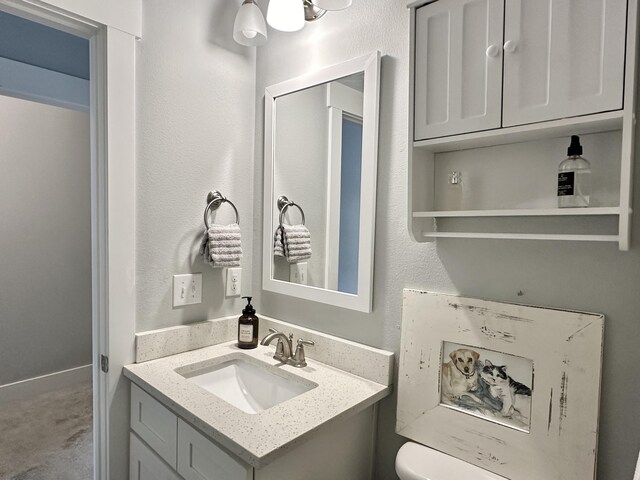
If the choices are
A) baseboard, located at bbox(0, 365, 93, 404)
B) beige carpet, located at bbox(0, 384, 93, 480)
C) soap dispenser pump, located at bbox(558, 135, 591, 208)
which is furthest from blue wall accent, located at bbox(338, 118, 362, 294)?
baseboard, located at bbox(0, 365, 93, 404)

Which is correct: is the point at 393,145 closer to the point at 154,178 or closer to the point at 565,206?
the point at 565,206

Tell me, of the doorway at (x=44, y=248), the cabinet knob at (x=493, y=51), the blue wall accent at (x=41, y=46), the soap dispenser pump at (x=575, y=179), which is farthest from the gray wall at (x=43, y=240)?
the soap dispenser pump at (x=575, y=179)

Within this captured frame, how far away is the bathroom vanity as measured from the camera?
98 centimetres

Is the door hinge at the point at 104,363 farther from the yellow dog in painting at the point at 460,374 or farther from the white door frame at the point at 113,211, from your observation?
the yellow dog in painting at the point at 460,374

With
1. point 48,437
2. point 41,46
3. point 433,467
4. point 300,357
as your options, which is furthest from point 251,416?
point 41,46

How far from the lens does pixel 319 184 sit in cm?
149

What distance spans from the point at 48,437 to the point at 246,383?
1.61 metres

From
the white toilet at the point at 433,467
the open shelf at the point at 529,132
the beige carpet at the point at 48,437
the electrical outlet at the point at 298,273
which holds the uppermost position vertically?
the open shelf at the point at 529,132

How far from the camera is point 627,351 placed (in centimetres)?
89

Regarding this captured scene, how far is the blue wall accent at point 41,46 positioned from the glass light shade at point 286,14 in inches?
60.2

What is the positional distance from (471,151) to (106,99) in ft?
3.87

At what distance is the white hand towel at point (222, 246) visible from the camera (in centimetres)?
150

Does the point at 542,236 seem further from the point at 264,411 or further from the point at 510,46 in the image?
the point at 264,411

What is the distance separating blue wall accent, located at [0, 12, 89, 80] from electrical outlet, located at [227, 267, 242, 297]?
1708 mm
